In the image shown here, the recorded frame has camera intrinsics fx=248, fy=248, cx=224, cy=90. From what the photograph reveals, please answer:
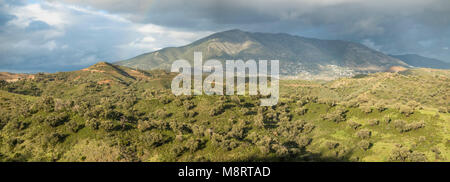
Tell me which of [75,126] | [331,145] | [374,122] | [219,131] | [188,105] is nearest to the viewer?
[75,126]

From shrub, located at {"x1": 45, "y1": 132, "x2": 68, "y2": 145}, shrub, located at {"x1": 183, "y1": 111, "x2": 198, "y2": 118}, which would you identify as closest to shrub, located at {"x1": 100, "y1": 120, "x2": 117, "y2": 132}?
shrub, located at {"x1": 45, "y1": 132, "x2": 68, "y2": 145}

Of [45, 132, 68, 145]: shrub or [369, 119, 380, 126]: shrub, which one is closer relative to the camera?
[45, 132, 68, 145]: shrub

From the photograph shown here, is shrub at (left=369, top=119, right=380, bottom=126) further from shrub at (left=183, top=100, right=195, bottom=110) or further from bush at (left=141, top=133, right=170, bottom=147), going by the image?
bush at (left=141, top=133, right=170, bottom=147)

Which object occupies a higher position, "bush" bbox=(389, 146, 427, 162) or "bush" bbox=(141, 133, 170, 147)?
"bush" bbox=(141, 133, 170, 147)

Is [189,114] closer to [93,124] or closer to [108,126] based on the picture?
[108,126]

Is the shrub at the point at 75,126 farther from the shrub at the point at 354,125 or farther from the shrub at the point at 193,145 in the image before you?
the shrub at the point at 354,125

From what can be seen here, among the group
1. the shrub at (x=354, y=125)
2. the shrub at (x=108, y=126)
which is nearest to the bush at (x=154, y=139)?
the shrub at (x=108, y=126)

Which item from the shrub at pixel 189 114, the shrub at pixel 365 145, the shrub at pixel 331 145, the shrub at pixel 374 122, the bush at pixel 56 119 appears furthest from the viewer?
the shrub at pixel 189 114

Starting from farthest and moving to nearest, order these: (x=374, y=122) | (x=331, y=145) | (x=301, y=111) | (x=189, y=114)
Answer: (x=301, y=111) → (x=189, y=114) → (x=374, y=122) → (x=331, y=145)

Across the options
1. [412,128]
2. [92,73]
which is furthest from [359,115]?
[92,73]

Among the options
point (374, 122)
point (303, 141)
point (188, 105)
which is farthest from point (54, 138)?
point (374, 122)
